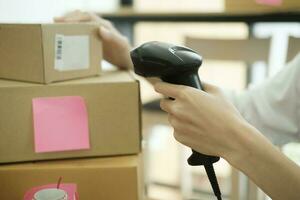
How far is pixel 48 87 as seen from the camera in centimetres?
64

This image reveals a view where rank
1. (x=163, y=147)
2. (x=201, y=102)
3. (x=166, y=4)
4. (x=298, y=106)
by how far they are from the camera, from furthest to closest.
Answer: (x=163, y=147)
(x=166, y=4)
(x=298, y=106)
(x=201, y=102)

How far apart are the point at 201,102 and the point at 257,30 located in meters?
1.25

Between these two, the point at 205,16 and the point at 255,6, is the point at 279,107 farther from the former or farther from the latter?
the point at 205,16

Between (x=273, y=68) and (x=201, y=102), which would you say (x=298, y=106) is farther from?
(x=273, y=68)

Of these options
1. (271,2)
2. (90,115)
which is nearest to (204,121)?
(90,115)

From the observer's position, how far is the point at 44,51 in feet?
2.08

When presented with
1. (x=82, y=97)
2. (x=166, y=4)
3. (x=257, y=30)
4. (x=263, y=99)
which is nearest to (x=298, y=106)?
(x=263, y=99)

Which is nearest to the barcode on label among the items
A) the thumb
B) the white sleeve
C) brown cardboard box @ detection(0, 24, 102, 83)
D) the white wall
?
brown cardboard box @ detection(0, 24, 102, 83)

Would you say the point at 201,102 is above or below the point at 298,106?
above

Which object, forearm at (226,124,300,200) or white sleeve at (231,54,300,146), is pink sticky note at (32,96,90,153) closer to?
forearm at (226,124,300,200)

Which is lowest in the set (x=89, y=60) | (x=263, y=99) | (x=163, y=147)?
(x=163, y=147)

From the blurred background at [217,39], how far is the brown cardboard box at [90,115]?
29 cm

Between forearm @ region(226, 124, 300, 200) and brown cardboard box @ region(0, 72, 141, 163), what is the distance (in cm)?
22

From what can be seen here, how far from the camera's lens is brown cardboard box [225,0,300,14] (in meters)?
1.41
